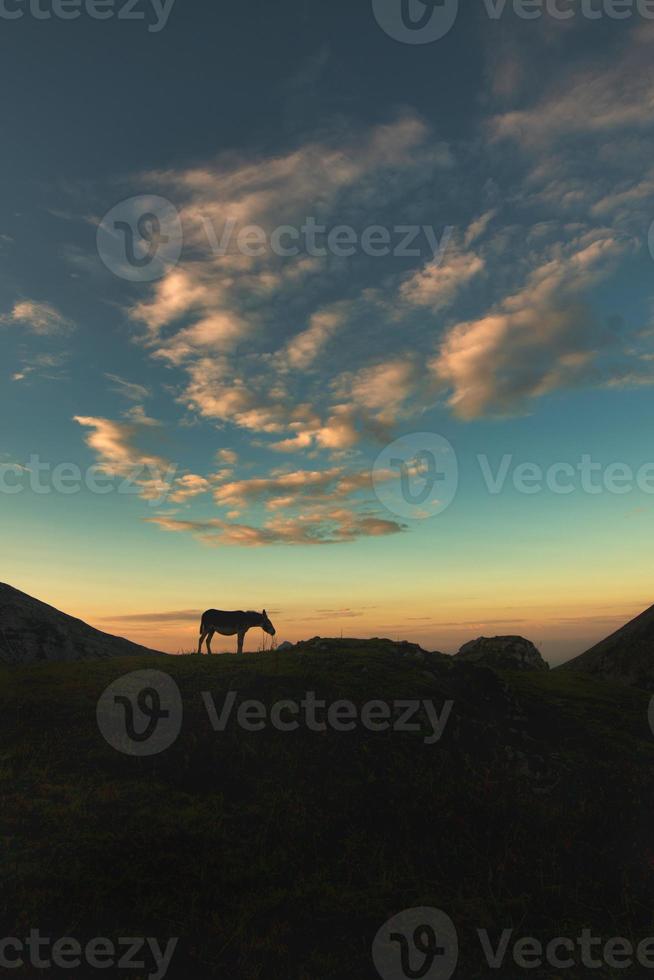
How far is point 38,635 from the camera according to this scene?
23.5 m

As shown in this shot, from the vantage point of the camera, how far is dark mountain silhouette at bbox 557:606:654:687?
22.1 meters

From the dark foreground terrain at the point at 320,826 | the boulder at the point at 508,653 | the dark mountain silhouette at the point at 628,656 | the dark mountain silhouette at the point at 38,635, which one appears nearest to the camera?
the dark foreground terrain at the point at 320,826

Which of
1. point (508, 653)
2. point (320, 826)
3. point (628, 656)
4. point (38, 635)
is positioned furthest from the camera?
point (508, 653)

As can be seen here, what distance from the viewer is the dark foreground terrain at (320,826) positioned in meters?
9.32

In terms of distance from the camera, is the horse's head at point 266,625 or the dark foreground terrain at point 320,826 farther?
the horse's head at point 266,625

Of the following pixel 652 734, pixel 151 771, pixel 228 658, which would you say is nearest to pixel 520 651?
pixel 652 734

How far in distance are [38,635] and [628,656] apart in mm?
23115

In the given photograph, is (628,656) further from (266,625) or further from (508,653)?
(266,625)

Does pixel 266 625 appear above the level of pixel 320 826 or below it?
above

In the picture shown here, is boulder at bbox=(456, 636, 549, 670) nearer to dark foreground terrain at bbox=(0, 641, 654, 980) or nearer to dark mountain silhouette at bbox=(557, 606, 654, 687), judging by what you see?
dark mountain silhouette at bbox=(557, 606, 654, 687)

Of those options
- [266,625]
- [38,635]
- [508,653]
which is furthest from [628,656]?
[38,635]

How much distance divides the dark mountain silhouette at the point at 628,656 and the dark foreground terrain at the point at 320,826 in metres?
5.62

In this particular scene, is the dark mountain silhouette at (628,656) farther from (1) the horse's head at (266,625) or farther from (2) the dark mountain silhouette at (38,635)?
(2) the dark mountain silhouette at (38,635)

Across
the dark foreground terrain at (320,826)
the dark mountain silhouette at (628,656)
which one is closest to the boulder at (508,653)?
the dark mountain silhouette at (628,656)
